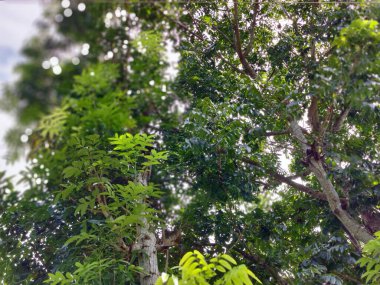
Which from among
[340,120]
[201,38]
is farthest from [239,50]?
[340,120]

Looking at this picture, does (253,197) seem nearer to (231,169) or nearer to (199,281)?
(231,169)

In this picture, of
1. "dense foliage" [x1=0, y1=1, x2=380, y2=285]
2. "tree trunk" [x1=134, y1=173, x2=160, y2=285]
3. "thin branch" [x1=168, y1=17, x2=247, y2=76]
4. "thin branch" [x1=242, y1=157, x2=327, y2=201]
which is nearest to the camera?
"dense foliage" [x1=0, y1=1, x2=380, y2=285]

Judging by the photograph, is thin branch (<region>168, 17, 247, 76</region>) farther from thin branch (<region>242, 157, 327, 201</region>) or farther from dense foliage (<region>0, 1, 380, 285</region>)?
thin branch (<region>242, 157, 327, 201</region>)

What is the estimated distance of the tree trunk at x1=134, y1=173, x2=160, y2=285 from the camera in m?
2.00

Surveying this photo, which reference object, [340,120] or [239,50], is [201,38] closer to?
[239,50]

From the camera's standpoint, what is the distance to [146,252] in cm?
205

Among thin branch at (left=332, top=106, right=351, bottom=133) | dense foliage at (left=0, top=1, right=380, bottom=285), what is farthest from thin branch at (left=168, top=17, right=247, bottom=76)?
thin branch at (left=332, top=106, right=351, bottom=133)

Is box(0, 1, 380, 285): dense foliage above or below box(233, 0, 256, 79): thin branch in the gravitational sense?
below

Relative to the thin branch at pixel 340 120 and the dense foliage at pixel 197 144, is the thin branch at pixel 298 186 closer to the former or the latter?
the dense foliage at pixel 197 144

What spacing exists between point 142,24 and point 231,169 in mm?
1495

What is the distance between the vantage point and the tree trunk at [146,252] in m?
2.00

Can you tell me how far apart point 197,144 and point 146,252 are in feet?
1.97

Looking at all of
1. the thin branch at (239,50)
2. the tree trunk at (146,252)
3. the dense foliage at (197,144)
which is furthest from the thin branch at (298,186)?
the tree trunk at (146,252)

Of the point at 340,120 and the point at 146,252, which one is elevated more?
the point at 340,120
